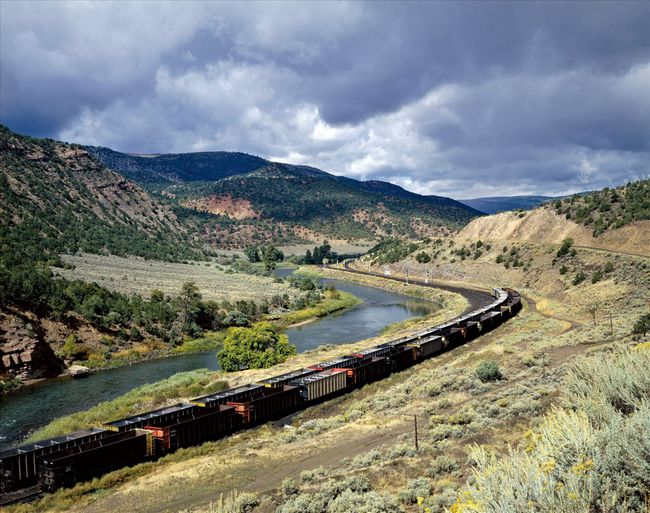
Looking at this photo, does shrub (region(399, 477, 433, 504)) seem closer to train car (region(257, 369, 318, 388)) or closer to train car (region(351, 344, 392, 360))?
train car (region(257, 369, 318, 388))

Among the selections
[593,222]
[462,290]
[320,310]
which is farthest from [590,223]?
[320,310]

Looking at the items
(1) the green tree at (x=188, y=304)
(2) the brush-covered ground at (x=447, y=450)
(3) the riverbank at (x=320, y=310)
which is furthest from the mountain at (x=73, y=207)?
(2) the brush-covered ground at (x=447, y=450)

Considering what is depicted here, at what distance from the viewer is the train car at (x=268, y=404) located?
3000 cm

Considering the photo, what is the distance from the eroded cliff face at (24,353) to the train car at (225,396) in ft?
79.4

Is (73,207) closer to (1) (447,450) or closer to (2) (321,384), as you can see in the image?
(2) (321,384)

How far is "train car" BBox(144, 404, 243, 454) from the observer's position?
84.5 feet

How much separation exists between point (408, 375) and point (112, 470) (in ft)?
80.4

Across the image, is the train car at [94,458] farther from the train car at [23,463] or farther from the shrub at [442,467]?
the shrub at [442,467]

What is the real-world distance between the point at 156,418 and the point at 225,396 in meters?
4.83

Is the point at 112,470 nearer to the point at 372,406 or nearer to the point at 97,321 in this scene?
the point at 372,406

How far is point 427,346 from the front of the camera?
4819 cm

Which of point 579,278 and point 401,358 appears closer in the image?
→ point 401,358

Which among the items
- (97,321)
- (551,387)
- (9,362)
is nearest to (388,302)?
(97,321)

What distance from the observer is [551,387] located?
27.0 metres
